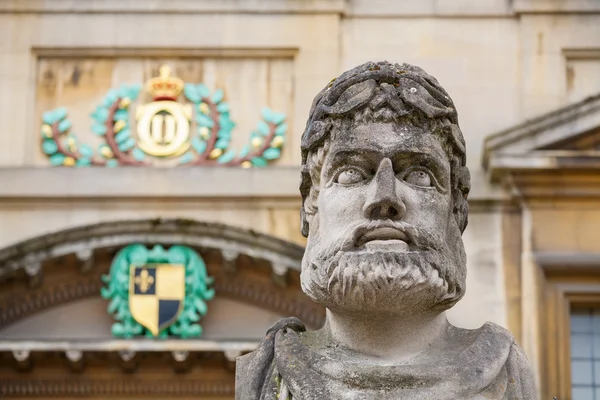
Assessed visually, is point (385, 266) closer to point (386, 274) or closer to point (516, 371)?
point (386, 274)

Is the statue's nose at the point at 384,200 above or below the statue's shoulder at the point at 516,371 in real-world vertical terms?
above

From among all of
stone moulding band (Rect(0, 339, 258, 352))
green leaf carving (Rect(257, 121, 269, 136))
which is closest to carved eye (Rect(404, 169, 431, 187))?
stone moulding band (Rect(0, 339, 258, 352))

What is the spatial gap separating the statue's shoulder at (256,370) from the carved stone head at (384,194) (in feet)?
0.66

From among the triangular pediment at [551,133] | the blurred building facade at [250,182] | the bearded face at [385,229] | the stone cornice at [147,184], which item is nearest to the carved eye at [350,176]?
the bearded face at [385,229]

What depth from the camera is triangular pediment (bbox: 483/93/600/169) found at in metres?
15.1

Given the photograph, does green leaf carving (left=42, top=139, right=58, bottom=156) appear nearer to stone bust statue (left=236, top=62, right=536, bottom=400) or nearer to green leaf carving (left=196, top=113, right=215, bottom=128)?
green leaf carving (left=196, top=113, right=215, bottom=128)

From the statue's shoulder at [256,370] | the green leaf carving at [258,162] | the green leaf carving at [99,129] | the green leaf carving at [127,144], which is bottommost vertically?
the statue's shoulder at [256,370]

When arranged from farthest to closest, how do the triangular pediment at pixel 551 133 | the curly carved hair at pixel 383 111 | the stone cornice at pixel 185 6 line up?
1. the stone cornice at pixel 185 6
2. the triangular pediment at pixel 551 133
3. the curly carved hair at pixel 383 111

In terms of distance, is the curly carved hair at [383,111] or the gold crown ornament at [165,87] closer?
the curly carved hair at [383,111]

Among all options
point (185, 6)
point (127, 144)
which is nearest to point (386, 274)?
point (127, 144)

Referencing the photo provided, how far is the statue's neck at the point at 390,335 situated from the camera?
5254 mm

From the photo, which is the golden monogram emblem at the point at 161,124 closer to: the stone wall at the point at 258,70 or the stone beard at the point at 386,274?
the stone wall at the point at 258,70

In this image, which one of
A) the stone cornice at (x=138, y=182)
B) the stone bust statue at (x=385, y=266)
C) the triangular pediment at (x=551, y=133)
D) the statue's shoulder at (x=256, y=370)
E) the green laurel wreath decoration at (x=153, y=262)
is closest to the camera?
the stone bust statue at (x=385, y=266)

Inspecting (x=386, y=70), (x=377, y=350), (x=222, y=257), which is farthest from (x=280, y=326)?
(x=222, y=257)
